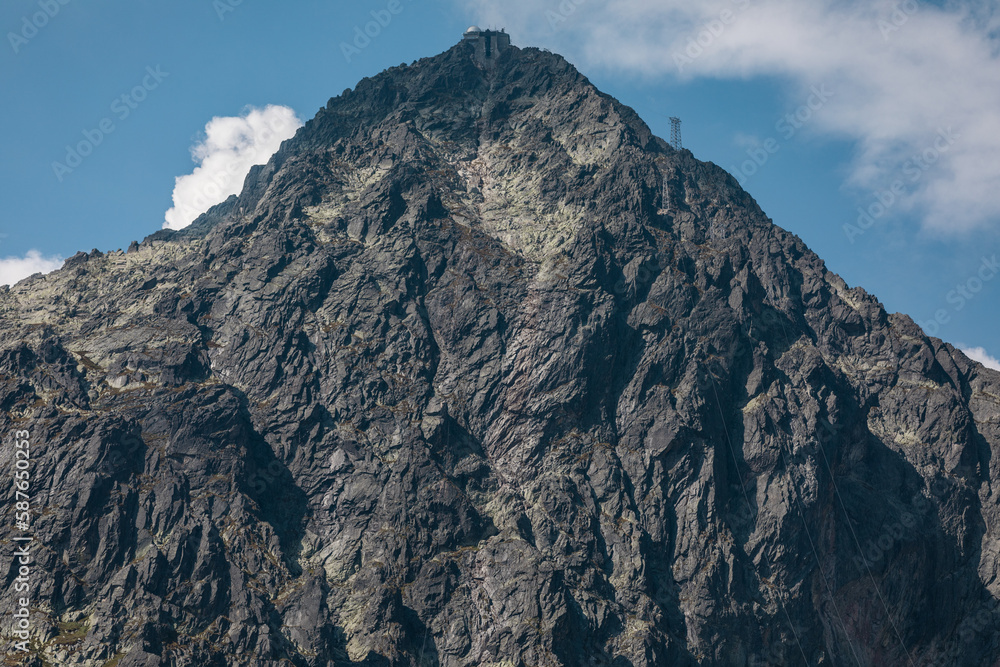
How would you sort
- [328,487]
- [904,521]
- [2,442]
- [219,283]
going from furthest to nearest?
[219,283], [904,521], [328,487], [2,442]

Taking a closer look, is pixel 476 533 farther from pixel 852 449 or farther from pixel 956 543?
pixel 956 543

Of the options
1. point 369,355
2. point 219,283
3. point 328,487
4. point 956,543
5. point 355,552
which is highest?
point 219,283

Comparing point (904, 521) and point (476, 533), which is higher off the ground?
point (904, 521)

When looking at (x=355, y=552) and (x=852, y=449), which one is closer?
(x=355, y=552)

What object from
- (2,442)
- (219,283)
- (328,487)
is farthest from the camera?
(219,283)

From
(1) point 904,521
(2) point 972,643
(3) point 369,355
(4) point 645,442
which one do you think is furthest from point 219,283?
(2) point 972,643

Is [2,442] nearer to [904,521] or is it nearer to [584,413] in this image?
[584,413]
